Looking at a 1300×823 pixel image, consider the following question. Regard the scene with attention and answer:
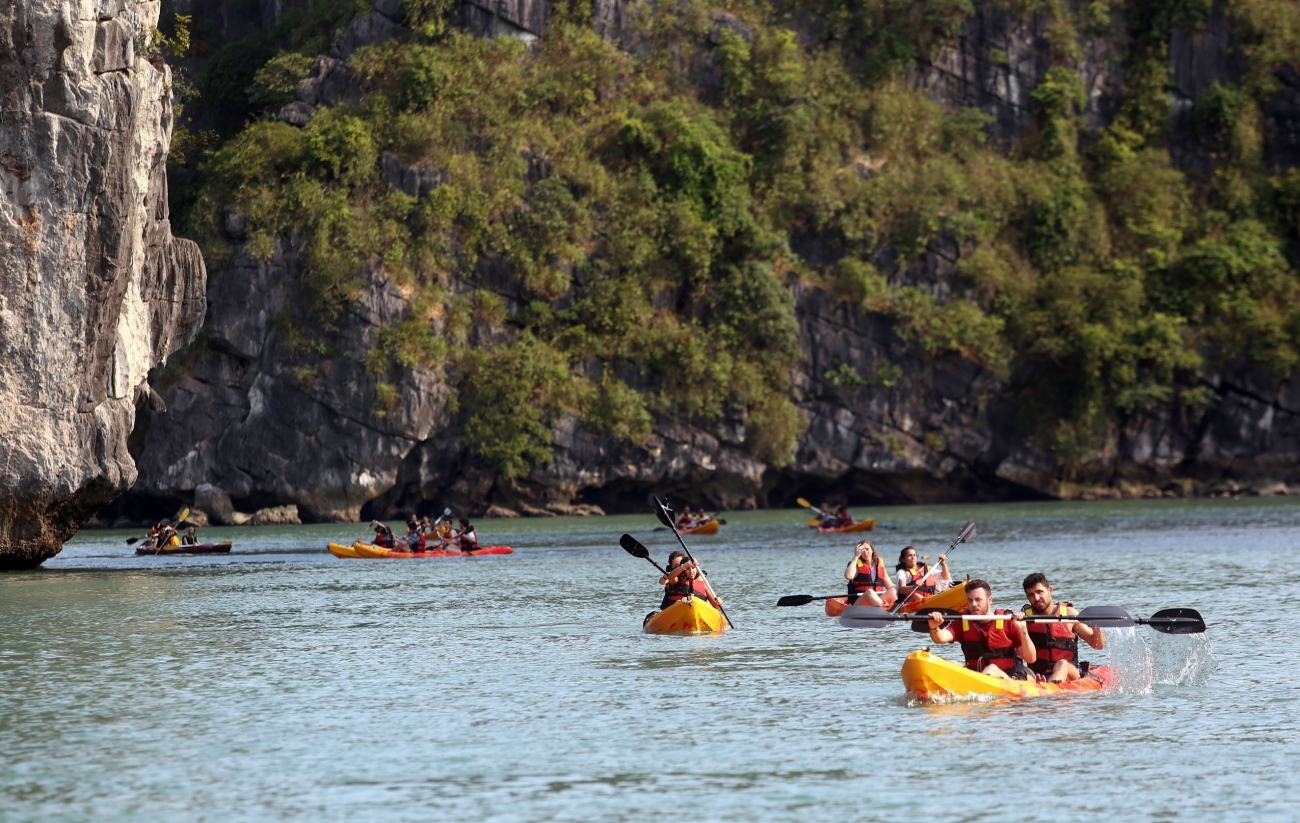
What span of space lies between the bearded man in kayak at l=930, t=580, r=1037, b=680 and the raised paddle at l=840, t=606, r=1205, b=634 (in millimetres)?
88

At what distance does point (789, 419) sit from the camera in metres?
53.8

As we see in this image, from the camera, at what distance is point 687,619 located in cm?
1870

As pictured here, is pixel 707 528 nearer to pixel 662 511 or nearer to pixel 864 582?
pixel 662 511

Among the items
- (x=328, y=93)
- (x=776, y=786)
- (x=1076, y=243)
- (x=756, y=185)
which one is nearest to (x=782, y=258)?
(x=756, y=185)

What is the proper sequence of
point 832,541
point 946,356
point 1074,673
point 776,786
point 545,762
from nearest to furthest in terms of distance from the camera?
1. point 776,786
2. point 545,762
3. point 1074,673
4. point 832,541
5. point 946,356

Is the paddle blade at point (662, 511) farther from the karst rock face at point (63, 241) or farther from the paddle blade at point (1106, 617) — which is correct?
the karst rock face at point (63, 241)

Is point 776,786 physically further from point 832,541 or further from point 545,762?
point 832,541

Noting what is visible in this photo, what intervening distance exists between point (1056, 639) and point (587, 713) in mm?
4400

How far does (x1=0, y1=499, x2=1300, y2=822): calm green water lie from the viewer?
9961 millimetres

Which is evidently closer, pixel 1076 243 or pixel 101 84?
pixel 101 84

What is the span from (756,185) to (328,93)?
1696cm

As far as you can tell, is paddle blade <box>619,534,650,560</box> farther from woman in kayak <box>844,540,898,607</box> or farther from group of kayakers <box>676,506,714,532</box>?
group of kayakers <box>676,506,714,532</box>

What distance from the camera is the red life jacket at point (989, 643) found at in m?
13.4

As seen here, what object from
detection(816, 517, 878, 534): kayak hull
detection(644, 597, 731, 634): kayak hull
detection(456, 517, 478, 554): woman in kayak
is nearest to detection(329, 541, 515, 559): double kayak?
detection(456, 517, 478, 554): woman in kayak
